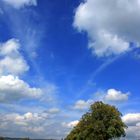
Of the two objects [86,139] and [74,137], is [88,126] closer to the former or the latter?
[86,139]

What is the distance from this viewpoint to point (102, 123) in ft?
378

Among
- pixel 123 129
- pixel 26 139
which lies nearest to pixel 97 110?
pixel 123 129

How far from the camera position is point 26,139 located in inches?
7800

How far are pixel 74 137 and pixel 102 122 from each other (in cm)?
1899

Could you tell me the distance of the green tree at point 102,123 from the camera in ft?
379

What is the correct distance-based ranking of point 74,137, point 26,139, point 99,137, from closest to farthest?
point 99,137 → point 74,137 → point 26,139

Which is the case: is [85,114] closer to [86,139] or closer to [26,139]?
[86,139]

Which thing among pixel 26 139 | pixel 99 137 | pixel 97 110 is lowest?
pixel 99 137

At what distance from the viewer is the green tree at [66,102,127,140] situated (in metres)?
115

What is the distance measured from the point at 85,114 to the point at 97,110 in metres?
5.70

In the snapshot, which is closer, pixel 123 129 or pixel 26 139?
pixel 123 129

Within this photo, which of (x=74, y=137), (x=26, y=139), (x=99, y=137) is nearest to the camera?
(x=99, y=137)

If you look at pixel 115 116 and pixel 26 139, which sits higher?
pixel 26 139

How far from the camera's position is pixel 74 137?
429 ft
